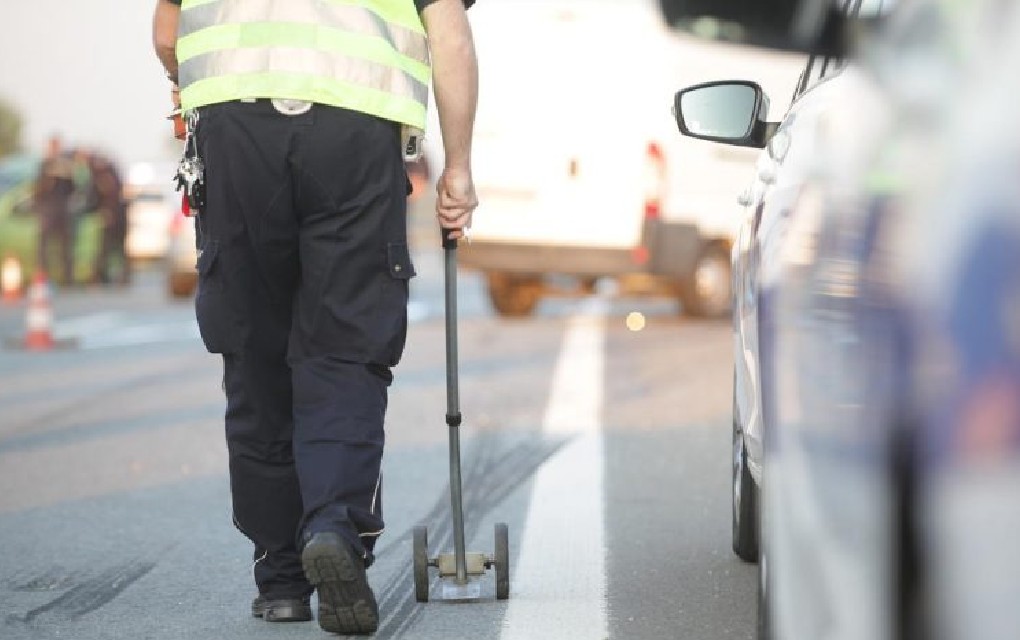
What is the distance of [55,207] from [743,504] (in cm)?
1948

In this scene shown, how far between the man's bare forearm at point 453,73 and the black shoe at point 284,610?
1.07 m

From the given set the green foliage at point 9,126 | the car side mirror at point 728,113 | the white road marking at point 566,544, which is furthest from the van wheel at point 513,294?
the green foliage at point 9,126

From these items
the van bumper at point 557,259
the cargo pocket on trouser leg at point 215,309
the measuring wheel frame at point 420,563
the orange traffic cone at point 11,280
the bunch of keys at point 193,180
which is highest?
the bunch of keys at point 193,180

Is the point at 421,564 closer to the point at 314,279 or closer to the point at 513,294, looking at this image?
the point at 314,279

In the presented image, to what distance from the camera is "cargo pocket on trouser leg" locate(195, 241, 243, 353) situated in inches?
184

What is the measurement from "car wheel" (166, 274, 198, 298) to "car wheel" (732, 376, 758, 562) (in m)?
15.5

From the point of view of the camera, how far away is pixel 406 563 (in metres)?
5.66

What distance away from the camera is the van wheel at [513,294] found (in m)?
17.3

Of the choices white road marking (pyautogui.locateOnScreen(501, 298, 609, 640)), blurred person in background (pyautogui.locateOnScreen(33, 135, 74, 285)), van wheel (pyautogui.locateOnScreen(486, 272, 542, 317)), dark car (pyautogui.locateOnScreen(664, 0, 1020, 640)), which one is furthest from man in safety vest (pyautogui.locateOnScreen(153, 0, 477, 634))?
blurred person in background (pyautogui.locateOnScreen(33, 135, 74, 285))

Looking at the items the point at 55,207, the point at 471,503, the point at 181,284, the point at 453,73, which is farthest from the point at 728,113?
the point at 55,207

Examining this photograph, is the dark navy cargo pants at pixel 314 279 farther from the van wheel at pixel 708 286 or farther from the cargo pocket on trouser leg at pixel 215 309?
the van wheel at pixel 708 286

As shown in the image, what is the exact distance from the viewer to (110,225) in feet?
82.4

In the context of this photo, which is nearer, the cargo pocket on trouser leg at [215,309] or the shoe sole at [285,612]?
the cargo pocket on trouser leg at [215,309]

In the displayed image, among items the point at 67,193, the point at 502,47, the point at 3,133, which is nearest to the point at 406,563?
the point at 502,47
